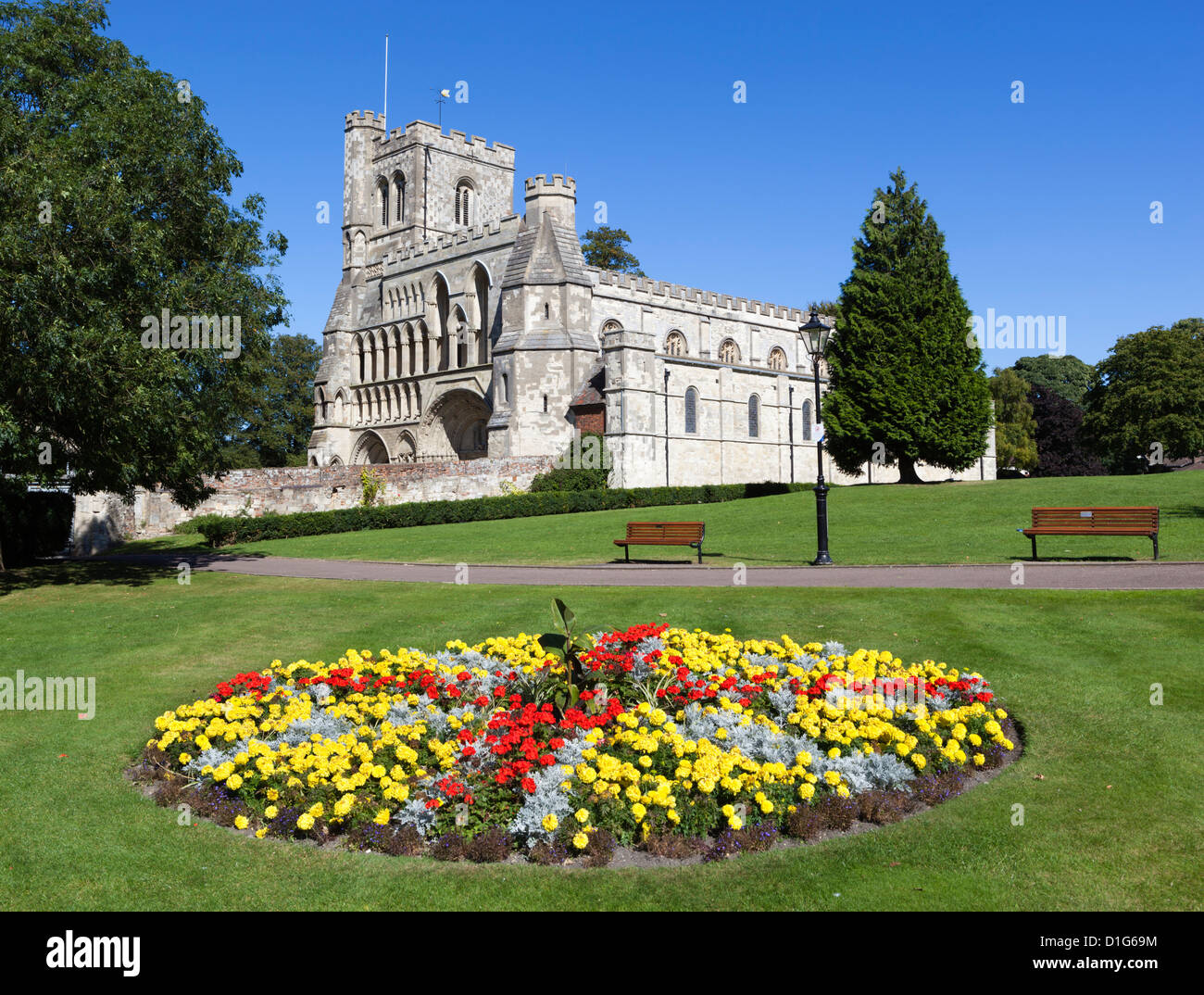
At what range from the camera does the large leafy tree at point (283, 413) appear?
225 ft

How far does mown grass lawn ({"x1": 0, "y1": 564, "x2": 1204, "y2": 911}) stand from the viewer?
5.16 meters

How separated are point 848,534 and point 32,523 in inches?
845

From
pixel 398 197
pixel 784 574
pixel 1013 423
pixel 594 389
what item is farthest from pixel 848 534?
pixel 1013 423

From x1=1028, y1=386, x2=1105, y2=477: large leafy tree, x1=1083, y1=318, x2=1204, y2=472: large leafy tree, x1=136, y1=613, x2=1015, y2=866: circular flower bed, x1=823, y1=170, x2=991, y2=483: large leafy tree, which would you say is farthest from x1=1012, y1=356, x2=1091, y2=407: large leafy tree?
x1=136, y1=613, x2=1015, y2=866: circular flower bed

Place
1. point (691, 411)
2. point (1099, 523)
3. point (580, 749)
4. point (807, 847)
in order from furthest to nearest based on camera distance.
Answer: point (691, 411), point (1099, 523), point (580, 749), point (807, 847)

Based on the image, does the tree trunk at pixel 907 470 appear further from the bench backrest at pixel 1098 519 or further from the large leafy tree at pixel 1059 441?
the large leafy tree at pixel 1059 441

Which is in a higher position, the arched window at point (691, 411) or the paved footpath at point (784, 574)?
the arched window at point (691, 411)

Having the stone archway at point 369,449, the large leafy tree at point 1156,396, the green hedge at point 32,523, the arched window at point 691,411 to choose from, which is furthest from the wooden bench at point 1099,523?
the stone archway at point 369,449

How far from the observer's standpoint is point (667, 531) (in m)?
19.1

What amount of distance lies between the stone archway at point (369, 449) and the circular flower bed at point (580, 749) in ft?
163

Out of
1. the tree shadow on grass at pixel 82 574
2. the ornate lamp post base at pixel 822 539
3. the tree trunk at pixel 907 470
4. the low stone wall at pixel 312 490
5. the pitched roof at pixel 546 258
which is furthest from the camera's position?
the pitched roof at pixel 546 258

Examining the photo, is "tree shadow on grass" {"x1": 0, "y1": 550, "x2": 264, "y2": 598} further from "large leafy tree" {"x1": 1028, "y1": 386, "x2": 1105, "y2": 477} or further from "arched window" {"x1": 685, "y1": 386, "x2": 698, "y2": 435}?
"large leafy tree" {"x1": 1028, "y1": 386, "x2": 1105, "y2": 477}

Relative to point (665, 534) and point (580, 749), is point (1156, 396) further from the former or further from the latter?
point (580, 749)
